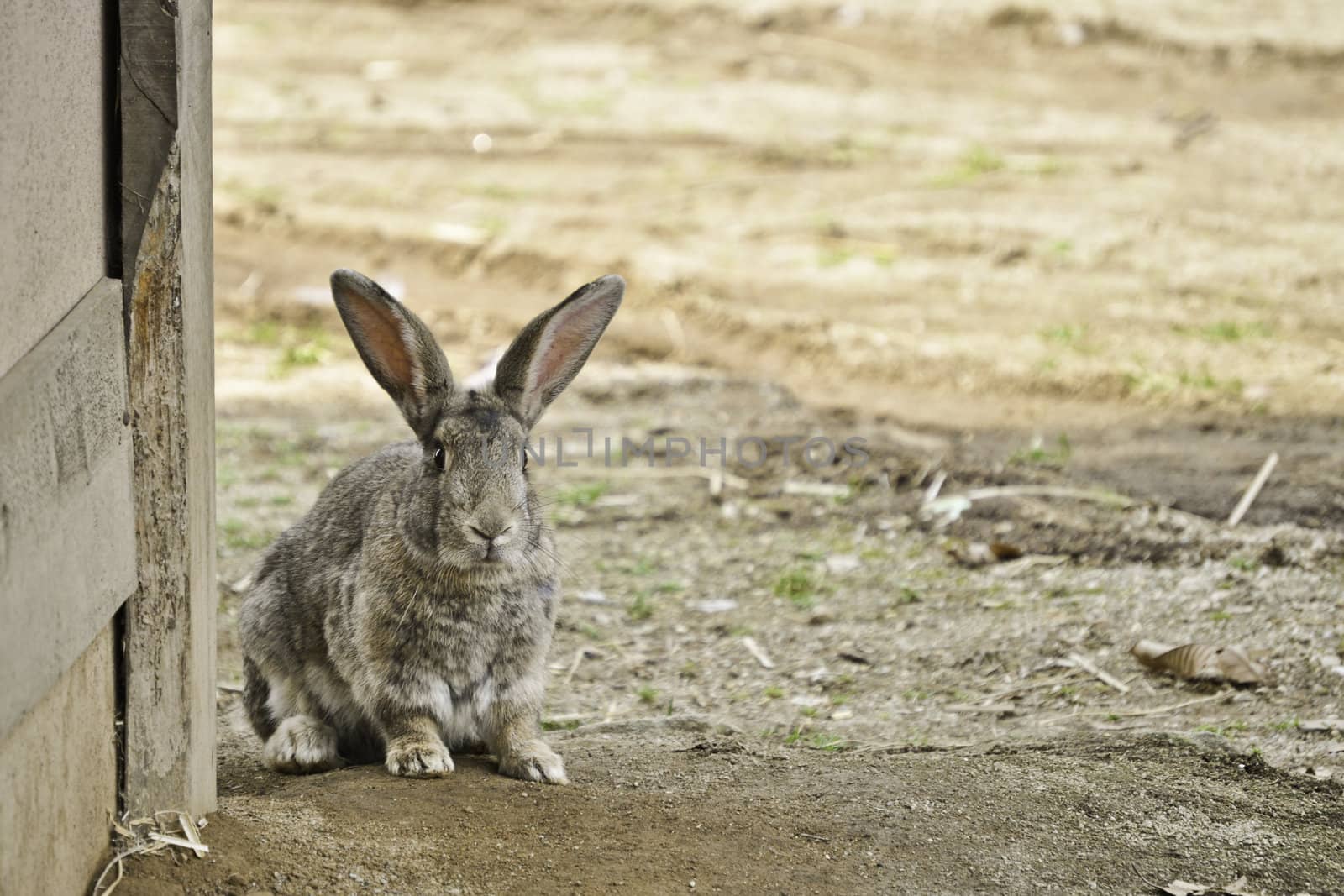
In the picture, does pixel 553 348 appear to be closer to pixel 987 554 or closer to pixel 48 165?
pixel 48 165

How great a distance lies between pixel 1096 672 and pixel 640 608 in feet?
6.62

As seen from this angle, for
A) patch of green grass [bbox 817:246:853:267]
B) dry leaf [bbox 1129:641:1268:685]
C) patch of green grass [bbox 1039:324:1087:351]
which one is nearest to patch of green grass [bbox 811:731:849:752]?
dry leaf [bbox 1129:641:1268:685]

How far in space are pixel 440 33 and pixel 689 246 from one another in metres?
7.05

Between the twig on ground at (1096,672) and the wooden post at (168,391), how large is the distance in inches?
125

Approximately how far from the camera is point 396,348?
4410mm

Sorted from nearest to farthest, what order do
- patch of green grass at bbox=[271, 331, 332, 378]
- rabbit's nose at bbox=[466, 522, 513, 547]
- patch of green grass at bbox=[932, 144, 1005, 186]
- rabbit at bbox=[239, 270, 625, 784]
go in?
rabbit's nose at bbox=[466, 522, 513, 547] → rabbit at bbox=[239, 270, 625, 784] → patch of green grass at bbox=[271, 331, 332, 378] → patch of green grass at bbox=[932, 144, 1005, 186]

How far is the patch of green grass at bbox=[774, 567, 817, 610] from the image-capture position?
6.54 metres

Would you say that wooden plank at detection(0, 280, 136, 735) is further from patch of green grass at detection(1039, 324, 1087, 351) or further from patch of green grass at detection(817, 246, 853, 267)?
patch of green grass at detection(817, 246, 853, 267)

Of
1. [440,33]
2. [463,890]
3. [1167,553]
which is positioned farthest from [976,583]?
[440,33]

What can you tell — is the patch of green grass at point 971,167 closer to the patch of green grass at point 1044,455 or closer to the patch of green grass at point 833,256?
the patch of green grass at point 833,256

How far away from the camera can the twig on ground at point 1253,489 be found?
21.9 ft

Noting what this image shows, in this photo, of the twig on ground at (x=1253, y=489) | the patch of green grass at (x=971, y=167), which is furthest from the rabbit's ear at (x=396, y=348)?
the patch of green grass at (x=971, y=167)

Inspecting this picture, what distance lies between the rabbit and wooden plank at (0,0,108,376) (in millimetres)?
1350

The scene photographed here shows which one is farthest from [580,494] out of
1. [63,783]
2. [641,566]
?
[63,783]
